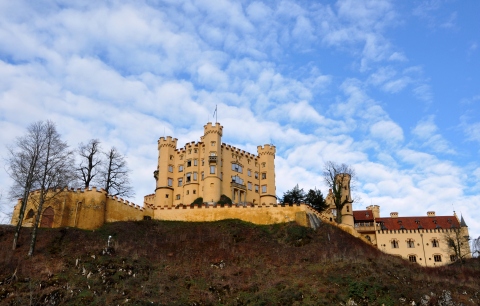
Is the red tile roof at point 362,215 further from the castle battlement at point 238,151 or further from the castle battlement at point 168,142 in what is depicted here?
the castle battlement at point 168,142

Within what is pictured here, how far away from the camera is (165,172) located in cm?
7475

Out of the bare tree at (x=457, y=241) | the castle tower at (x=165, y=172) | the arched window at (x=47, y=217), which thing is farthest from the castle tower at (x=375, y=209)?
the arched window at (x=47, y=217)

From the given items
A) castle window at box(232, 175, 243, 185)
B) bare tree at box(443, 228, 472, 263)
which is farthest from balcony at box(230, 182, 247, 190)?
bare tree at box(443, 228, 472, 263)

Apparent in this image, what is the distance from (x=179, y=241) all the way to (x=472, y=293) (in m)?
28.9

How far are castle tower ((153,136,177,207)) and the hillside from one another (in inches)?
746

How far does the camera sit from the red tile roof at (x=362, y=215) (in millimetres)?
81562

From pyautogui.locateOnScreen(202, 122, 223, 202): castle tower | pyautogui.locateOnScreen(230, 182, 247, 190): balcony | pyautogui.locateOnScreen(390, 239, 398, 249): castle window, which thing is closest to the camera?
pyautogui.locateOnScreen(202, 122, 223, 202): castle tower

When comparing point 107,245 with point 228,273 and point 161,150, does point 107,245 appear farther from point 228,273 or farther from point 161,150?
point 161,150

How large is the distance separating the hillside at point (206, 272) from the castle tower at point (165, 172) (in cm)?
1894

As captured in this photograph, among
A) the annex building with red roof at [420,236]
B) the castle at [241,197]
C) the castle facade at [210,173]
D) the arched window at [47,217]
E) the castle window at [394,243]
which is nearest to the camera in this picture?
the arched window at [47,217]

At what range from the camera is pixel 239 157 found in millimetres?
77000

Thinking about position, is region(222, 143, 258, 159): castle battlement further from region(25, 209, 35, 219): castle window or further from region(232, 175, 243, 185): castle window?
region(25, 209, 35, 219): castle window

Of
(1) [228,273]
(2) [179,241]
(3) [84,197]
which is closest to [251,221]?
(2) [179,241]

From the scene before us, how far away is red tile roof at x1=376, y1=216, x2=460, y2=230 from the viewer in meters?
78.5
